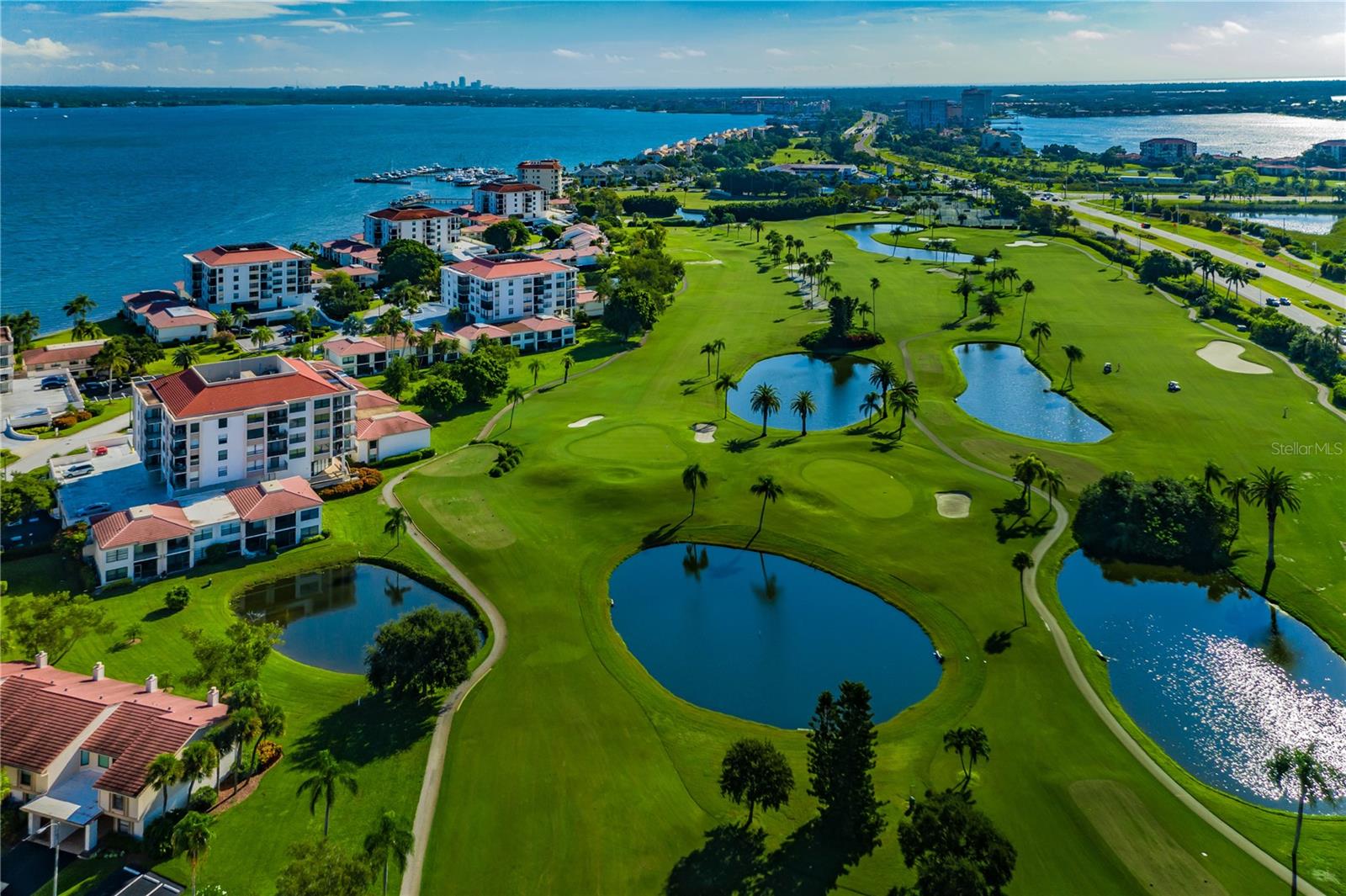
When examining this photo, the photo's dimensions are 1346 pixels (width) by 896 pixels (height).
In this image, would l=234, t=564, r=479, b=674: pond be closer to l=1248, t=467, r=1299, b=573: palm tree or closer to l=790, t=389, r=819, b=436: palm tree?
l=790, t=389, r=819, b=436: palm tree

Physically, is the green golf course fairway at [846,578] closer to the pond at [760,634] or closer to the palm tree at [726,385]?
the pond at [760,634]

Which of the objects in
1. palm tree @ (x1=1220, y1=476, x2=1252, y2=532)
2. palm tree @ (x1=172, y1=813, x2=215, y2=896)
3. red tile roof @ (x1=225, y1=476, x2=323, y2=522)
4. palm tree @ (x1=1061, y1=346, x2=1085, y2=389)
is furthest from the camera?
palm tree @ (x1=1061, y1=346, x2=1085, y2=389)

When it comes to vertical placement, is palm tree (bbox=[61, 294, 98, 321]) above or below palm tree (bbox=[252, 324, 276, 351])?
above

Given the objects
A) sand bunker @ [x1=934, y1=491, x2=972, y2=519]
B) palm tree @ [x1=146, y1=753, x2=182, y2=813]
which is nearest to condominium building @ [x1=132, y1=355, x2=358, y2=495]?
palm tree @ [x1=146, y1=753, x2=182, y2=813]

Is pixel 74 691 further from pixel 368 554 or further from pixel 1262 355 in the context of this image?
pixel 1262 355

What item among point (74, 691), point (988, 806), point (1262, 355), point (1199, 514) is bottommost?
point (988, 806)

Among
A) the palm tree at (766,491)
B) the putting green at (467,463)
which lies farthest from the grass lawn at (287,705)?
the palm tree at (766,491)

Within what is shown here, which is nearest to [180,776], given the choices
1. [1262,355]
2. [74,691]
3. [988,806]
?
[74,691]
